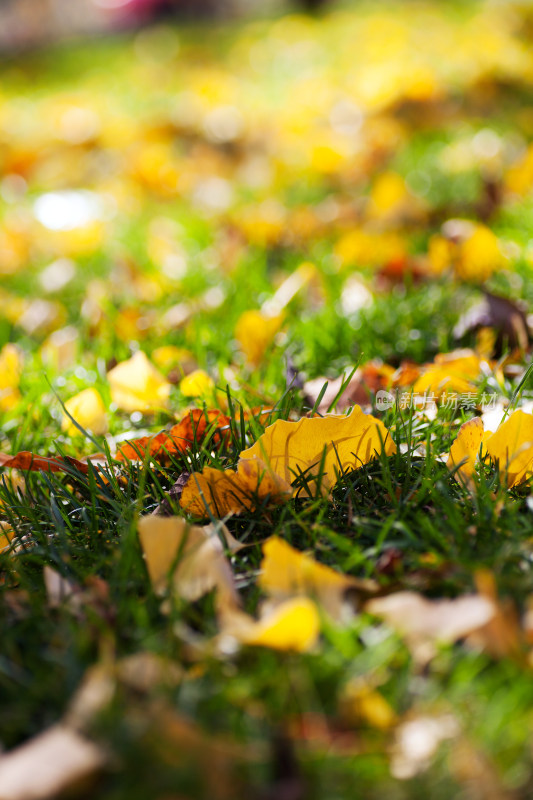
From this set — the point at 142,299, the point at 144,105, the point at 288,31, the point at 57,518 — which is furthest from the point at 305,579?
the point at 288,31

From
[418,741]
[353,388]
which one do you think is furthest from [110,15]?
[418,741]

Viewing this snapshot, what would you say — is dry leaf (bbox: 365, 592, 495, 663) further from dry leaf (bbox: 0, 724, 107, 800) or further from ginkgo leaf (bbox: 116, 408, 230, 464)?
ginkgo leaf (bbox: 116, 408, 230, 464)

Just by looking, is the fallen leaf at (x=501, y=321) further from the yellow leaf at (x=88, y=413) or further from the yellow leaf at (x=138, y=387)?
the yellow leaf at (x=88, y=413)

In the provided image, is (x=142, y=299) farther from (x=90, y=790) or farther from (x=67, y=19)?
(x=67, y=19)

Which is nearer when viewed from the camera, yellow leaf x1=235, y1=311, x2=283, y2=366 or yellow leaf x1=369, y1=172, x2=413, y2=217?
yellow leaf x1=235, y1=311, x2=283, y2=366

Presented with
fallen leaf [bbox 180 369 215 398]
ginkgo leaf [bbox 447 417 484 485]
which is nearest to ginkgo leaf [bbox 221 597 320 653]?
ginkgo leaf [bbox 447 417 484 485]

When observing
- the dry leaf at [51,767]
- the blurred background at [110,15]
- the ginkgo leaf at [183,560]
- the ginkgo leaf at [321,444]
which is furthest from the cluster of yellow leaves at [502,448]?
the blurred background at [110,15]
